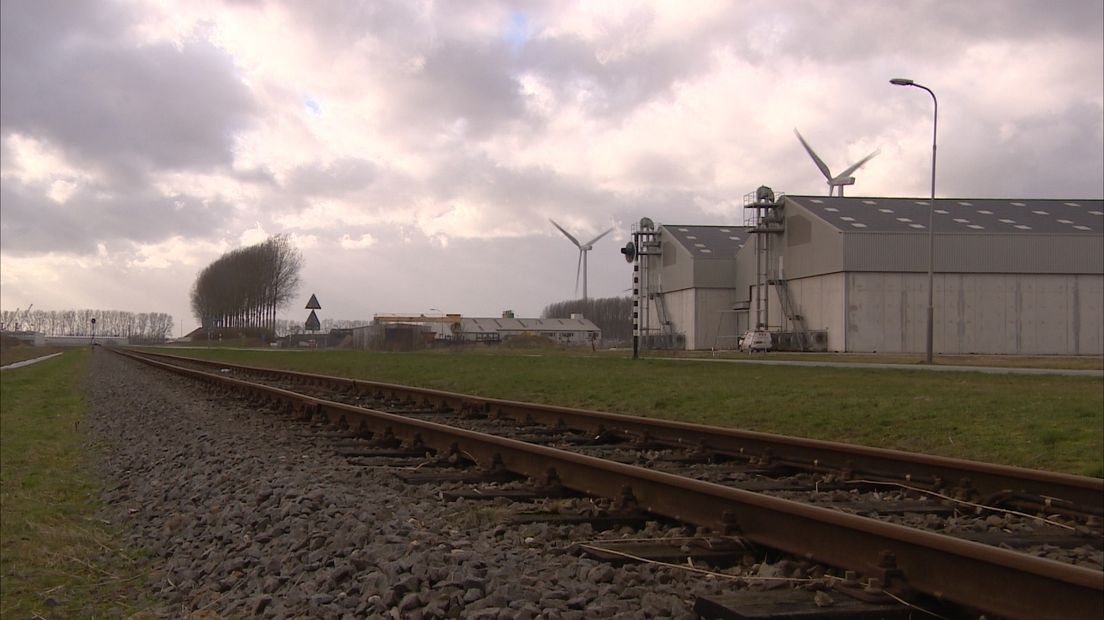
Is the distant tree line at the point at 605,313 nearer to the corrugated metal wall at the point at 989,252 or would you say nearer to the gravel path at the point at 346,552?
the corrugated metal wall at the point at 989,252

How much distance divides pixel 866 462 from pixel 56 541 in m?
6.71

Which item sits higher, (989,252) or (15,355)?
(989,252)

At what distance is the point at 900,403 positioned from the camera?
14711 mm

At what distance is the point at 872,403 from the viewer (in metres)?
14.9

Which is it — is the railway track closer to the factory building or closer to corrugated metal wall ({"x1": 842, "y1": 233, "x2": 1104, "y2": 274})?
corrugated metal wall ({"x1": 842, "y1": 233, "x2": 1104, "y2": 274})

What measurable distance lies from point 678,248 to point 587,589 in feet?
222

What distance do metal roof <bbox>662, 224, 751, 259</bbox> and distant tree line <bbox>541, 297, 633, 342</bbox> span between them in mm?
71741

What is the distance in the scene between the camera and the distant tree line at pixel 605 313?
516 feet

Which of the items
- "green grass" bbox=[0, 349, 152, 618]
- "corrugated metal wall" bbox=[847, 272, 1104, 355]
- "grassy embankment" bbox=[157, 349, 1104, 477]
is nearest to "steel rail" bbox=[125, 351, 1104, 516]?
"grassy embankment" bbox=[157, 349, 1104, 477]

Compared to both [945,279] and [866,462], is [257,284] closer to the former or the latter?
[945,279]

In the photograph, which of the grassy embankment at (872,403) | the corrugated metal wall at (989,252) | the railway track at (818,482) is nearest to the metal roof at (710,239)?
the corrugated metal wall at (989,252)

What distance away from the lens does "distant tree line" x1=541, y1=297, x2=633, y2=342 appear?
157 m

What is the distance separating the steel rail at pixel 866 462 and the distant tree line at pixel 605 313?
13648cm

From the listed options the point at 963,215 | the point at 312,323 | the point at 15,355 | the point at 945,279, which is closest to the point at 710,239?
the point at 963,215
